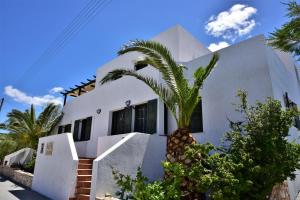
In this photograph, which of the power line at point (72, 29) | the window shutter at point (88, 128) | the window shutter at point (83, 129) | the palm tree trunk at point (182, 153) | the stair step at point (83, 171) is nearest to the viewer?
the palm tree trunk at point (182, 153)

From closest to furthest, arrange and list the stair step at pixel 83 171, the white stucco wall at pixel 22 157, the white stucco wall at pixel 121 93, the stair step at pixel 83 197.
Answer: the stair step at pixel 83 197 → the stair step at pixel 83 171 → the white stucco wall at pixel 121 93 → the white stucco wall at pixel 22 157

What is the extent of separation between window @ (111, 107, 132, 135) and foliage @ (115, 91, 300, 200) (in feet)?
22.5

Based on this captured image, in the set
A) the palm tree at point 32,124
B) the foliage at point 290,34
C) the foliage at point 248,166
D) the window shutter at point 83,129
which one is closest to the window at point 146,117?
the foliage at point 248,166

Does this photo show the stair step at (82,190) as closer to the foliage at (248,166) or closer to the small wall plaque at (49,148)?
the foliage at (248,166)

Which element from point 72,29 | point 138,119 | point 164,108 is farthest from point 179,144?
point 72,29

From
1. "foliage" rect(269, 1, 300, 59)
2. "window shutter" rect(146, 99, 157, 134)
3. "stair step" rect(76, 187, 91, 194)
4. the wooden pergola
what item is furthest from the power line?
"stair step" rect(76, 187, 91, 194)

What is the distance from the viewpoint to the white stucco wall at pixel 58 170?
8812mm

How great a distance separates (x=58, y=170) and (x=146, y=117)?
5.10m

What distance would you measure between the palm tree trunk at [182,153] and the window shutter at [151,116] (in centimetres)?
324

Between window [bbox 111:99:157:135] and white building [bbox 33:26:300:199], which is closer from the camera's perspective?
white building [bbox 33:26:300:199]

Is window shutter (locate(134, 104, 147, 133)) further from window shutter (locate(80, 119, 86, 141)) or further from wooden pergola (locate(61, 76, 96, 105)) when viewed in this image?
wooden pergola (locate(61, 76, 96, 105))

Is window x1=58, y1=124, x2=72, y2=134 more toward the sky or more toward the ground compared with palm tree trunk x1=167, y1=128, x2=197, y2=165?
more toward the sky

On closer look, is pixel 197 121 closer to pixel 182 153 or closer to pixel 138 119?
pixel 182 153

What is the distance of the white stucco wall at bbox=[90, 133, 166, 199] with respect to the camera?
7562 mm
